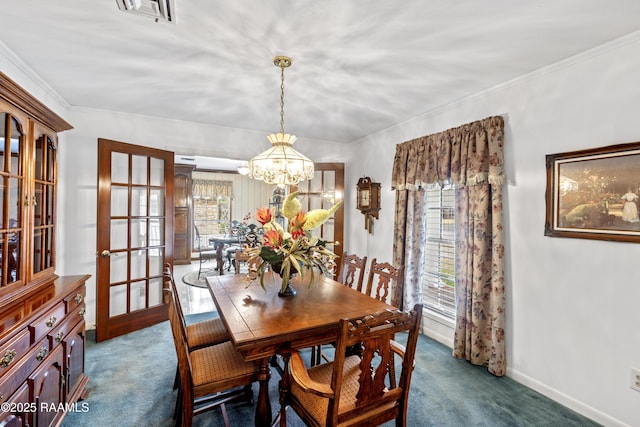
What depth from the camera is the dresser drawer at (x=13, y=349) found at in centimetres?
128

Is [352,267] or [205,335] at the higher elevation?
[352,267]

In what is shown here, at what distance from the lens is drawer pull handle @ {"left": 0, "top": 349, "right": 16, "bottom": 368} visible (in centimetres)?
128

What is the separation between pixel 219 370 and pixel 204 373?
8 cm

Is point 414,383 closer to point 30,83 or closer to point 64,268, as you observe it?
point 64,268

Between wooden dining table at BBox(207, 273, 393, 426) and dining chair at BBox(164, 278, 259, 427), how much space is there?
0.46 feet

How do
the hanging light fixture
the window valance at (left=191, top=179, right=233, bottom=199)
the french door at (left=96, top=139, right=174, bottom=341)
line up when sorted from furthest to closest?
the window valance at (left=191, top=179, right=233, bottom=199), the french door at (left=96, top=139, right=174, bottom=341), the hanging light fixture

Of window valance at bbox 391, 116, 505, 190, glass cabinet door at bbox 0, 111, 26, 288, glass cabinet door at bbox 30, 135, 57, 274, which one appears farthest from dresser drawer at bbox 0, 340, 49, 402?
window valance at bbox 391, 116, 505, 190

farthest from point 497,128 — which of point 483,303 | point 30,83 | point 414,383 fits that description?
point 30,83

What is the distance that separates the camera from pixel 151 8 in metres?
1.57

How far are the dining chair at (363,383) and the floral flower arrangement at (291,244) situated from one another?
1.98ft

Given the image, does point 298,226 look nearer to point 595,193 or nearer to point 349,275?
point 349,275

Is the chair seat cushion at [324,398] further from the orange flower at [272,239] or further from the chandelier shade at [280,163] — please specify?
the chandelier shade at [280,163]

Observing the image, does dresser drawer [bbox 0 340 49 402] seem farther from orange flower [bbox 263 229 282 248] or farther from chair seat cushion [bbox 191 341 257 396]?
orange flower [bbox 263 229 282 248]

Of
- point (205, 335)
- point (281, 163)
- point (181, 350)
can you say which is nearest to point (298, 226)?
point (281, 163)
